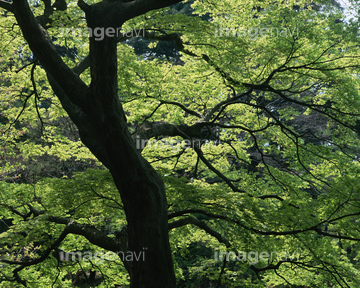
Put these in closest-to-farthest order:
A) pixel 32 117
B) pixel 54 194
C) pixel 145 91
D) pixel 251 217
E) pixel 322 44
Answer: pixel 251 217
pixel 54 194
pixel 322 44
pixel 145 91
pixel 32 117

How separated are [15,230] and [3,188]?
8.54 ft

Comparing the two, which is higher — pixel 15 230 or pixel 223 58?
pixel 223 58

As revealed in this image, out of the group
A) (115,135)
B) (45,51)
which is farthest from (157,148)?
(45,51)

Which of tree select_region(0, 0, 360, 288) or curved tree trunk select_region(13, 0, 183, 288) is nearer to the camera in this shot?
curved tree trunk select_region(13, 0, 183, 288)

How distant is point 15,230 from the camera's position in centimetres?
481

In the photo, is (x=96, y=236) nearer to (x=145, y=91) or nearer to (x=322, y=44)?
(x=145, y=91)

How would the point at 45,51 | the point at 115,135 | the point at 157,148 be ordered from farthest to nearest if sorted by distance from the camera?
the point at 157,148, the point at 45,51, the point at 115,135

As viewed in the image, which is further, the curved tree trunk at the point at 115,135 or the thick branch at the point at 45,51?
the thick branch at the point at 45,51

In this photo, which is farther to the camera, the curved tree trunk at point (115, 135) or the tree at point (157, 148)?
the tree at point (157, 148)

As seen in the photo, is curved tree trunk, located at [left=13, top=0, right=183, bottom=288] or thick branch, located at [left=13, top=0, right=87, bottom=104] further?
thick branch, located at [left=13, top=0, right=87, bottom=104]

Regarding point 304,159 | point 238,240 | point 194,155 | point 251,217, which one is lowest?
point 238,240

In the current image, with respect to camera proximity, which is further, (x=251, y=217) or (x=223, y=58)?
(x=223, y=58)

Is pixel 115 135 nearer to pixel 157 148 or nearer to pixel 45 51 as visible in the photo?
pixel 45 51

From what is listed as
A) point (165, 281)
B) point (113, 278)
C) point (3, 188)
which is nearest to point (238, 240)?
point (165, 281)
